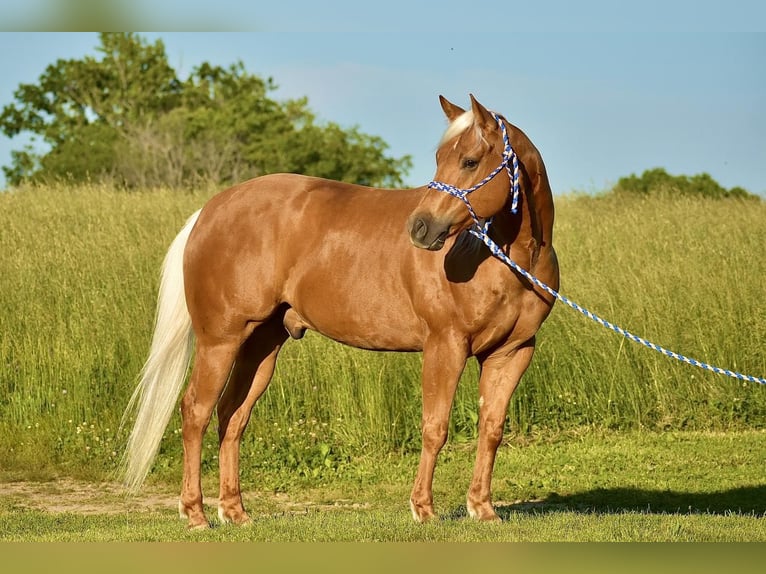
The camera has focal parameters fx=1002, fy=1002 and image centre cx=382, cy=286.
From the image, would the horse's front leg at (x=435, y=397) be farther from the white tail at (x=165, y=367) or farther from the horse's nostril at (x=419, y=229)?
the white tail at (x=165, y=367)

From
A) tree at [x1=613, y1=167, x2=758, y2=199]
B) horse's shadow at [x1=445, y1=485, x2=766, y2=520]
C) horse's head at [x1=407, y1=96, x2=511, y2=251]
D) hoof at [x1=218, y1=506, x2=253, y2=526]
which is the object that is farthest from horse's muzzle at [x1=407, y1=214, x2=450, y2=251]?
tree at [x1=613, y1=167, x2=758, y2=199]

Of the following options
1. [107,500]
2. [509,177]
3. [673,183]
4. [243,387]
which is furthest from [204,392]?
[673,183]

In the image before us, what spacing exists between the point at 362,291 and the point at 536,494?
348 centimetres

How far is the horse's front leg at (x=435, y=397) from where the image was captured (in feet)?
16.5

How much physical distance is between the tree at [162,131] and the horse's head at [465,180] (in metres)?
20.4

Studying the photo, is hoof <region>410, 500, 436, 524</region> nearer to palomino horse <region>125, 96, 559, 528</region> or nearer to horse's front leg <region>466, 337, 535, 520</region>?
palomino horse <region>125, 96, 559, 528</region>

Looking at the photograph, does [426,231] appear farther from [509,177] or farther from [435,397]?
[435,397]

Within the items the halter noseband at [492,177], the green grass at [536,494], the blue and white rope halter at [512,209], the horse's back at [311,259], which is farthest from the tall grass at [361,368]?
the halter noseband at [492,177]

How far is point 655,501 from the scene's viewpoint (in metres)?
7.78

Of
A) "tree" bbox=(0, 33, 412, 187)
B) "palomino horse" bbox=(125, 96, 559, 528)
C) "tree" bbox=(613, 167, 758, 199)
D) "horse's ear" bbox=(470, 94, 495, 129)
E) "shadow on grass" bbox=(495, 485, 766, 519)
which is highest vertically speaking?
"tree" bbox=(0, 33, 412, 187)

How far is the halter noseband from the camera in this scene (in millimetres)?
4723

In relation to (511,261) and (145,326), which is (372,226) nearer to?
(511,261)

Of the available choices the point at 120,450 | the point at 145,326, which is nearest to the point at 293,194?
the point at 120,450

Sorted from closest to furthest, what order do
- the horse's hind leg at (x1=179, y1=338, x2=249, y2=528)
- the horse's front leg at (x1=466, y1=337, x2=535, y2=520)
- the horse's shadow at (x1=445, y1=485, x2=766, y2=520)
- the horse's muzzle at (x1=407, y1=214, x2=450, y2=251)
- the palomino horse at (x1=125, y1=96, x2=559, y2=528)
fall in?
the horse's muzzle at (x1=407, y1=214, x2=450, y2=251) → the palomino horse at (x1=125, y1=96, x2=559, y2=528) → the horse's front leg at (x1=466, y1=337, x2=535, y2=520) → the horse's hind leg at (x1=179, y1=338, x2=249, y2=528) → the horse's shadow at (x1=445, y1=485, x2=766, y2=520)
